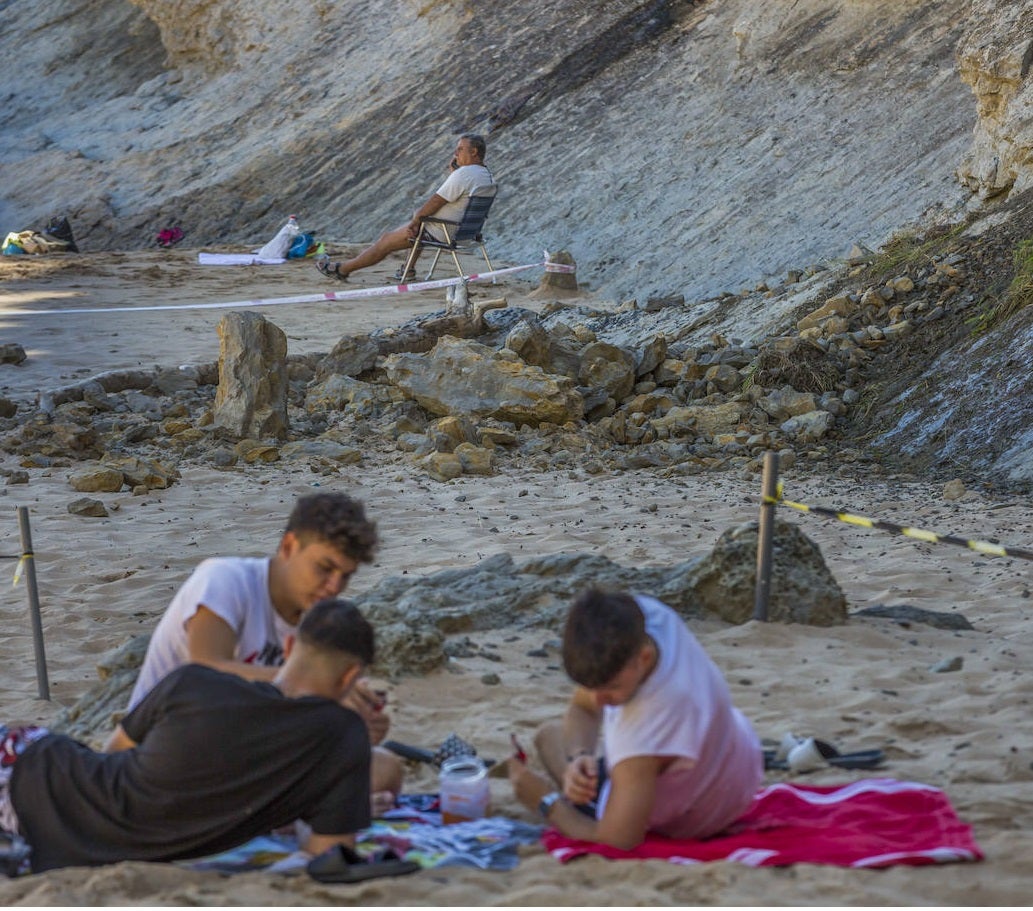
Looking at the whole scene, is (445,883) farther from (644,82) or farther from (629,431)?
(644,82)

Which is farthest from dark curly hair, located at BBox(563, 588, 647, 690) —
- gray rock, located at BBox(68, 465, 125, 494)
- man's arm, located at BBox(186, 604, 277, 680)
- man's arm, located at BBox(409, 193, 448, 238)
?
man's arm, located at BBox(409, 193, 448, 238)

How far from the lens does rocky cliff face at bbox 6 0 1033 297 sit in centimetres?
1340

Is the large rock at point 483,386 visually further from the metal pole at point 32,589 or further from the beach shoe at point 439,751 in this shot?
the beach shoe at point 439,751

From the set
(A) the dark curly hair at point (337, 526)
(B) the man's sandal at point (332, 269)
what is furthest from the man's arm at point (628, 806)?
(B) the man's sandal at point (332, 269)

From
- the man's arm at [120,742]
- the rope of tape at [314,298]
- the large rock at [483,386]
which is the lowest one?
the man's arm at [120,742]

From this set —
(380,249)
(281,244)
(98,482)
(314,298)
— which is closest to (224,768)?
(98,482)

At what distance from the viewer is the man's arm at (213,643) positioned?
10.9 ft

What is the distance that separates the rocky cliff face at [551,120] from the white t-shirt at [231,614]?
8915mm

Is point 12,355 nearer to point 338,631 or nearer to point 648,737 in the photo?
point 338,631

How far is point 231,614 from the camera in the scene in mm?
3398

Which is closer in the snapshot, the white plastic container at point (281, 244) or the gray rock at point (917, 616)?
the gray rock at point (917, 616)

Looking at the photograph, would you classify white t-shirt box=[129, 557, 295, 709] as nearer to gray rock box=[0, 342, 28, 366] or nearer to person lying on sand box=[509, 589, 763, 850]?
person lying on sand box=[509, 589, 763, 850]

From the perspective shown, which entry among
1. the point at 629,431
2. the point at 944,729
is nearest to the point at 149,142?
the point at 629,431

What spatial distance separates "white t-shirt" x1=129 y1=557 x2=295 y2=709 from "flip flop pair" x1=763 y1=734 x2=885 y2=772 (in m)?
1.44
